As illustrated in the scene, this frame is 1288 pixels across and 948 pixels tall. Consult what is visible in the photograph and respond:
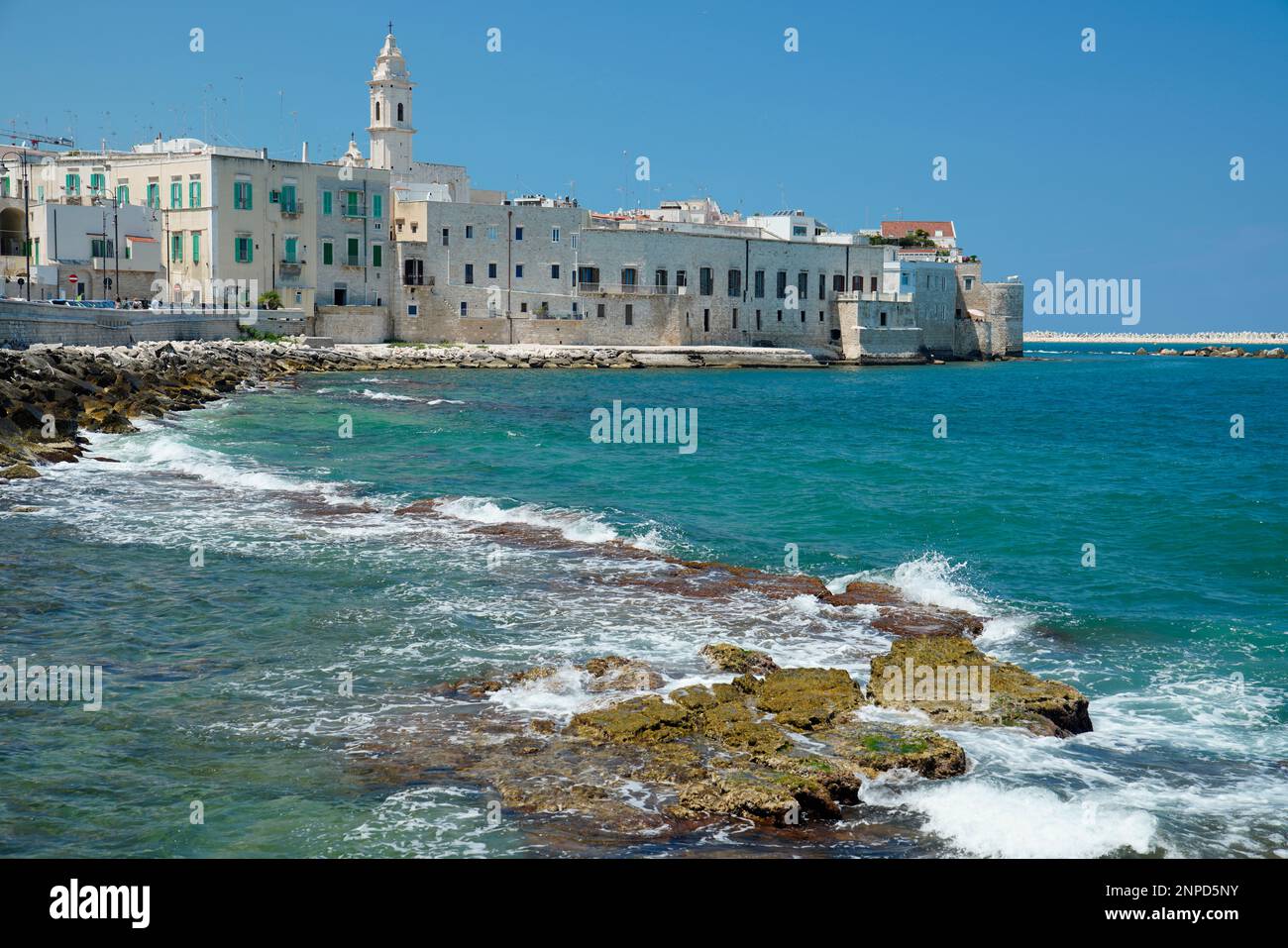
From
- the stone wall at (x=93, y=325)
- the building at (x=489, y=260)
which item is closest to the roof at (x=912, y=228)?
the building at (x=489, y=260)

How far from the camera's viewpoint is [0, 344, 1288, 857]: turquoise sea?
7281 mm

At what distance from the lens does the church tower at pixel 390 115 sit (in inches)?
2544

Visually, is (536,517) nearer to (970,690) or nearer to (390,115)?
(970,690)

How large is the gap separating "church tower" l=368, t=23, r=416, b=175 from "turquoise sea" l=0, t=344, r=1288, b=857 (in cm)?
3843

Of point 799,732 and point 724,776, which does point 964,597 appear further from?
point 724,776

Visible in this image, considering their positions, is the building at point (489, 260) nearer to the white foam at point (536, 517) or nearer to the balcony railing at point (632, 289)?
the balcony railing at point (632, 289)

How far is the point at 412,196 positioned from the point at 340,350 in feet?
38.1

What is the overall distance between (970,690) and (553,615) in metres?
4.29

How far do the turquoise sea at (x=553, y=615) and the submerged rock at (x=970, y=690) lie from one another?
233 mm

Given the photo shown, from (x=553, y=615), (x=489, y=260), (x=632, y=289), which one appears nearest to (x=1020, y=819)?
(x=553, y=615)

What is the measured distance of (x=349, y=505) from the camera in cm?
1852

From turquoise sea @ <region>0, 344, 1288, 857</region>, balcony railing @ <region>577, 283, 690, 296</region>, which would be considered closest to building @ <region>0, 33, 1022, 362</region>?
balcony railing @ <region>577, 283, 690, 296</region>

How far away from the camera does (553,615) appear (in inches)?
478
